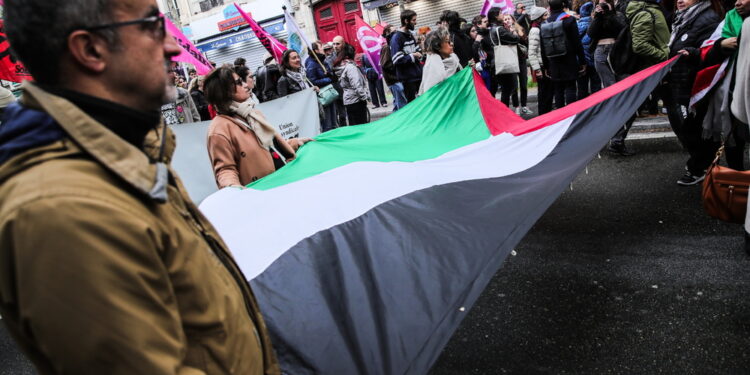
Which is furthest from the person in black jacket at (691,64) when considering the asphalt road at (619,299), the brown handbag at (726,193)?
the brown handbag at (726,193)

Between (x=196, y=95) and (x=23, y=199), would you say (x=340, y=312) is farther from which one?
(x=196, y=95)

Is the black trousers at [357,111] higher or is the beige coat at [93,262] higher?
the beige coat at [93,262]

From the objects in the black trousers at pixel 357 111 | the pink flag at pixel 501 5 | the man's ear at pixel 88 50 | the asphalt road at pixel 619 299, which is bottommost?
the asphalt road at pixel 619 299

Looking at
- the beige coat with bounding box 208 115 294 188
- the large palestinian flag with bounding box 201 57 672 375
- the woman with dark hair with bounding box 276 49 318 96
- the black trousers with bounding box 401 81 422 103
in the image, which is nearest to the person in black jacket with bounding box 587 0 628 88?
the large palestinian flag with bounding box 201 57 672 375

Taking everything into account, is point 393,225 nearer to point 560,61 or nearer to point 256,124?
point 256,124

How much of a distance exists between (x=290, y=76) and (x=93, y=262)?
23.7ft

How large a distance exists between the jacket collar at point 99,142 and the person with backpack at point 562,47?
6.74m

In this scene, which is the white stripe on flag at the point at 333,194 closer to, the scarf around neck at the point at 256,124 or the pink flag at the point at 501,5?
the scarf around neck at the point at 256,124

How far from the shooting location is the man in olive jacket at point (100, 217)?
2.62 feet

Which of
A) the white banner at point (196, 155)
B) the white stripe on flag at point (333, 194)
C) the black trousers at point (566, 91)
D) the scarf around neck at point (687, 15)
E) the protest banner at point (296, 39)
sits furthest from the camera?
the protest banner at point (296, 39)

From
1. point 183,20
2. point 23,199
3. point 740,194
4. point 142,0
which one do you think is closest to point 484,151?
point 740,194

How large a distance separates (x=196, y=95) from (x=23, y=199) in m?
8.32

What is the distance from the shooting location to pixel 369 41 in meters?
11.3

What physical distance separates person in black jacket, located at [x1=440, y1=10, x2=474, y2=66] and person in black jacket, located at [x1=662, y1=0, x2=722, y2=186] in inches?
149
